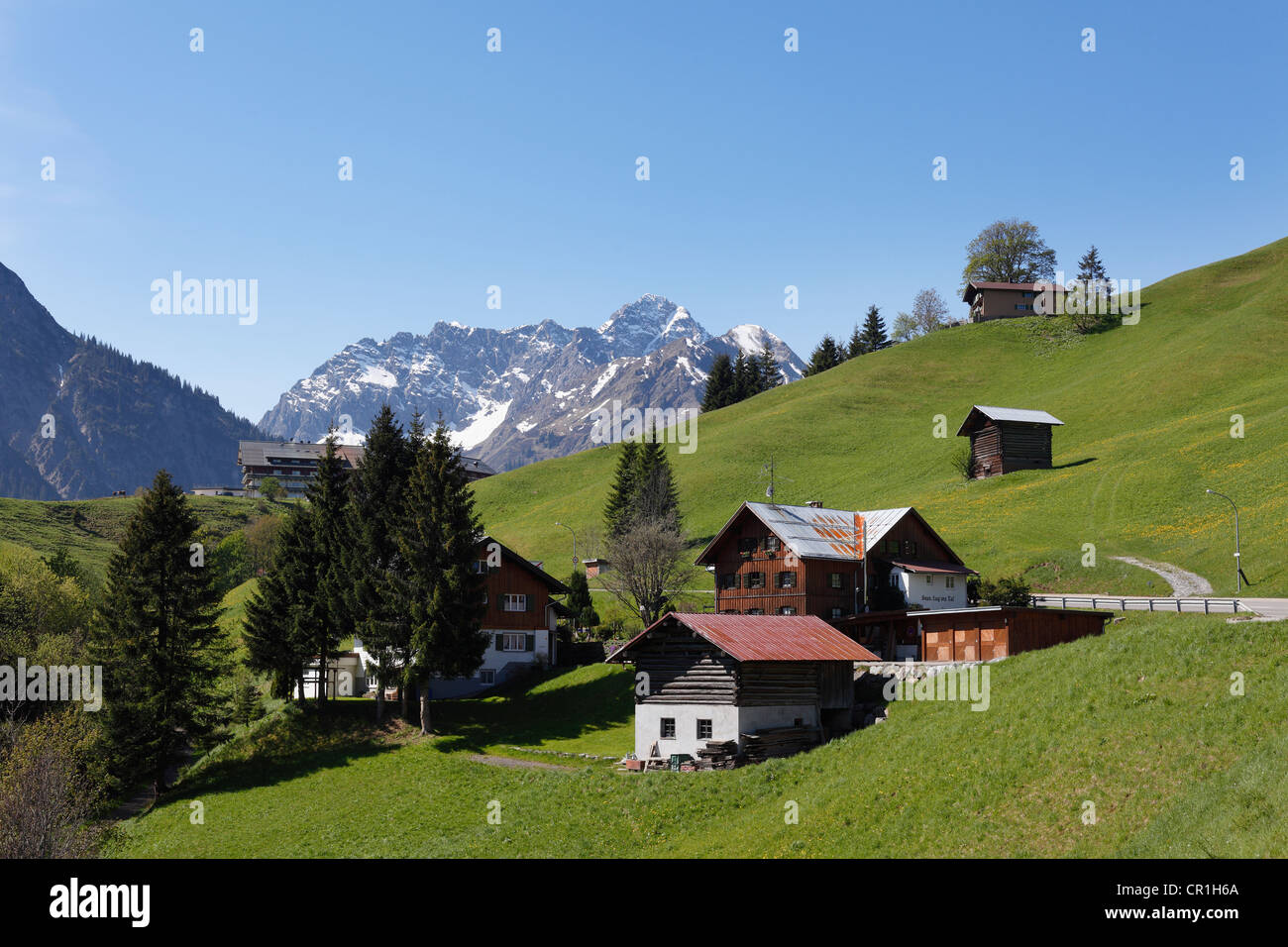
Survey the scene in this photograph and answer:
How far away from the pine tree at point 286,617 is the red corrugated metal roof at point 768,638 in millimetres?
21258

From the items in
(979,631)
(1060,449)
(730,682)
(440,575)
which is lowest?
(730,682)

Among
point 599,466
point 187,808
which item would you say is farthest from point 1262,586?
point 599,466

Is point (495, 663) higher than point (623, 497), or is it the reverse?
point (623, 497)

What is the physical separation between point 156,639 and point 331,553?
39.4 ft

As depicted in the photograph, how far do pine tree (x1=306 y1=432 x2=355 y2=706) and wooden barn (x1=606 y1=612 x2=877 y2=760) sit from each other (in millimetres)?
19417

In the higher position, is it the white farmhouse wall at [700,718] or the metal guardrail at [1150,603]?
the metal guardrail at [1150,603]

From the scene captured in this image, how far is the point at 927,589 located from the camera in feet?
190

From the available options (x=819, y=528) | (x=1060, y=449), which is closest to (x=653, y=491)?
(x=819, y=528)

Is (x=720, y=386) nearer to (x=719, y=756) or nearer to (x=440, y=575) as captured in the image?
(x=440, y=575)

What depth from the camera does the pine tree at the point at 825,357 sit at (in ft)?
586

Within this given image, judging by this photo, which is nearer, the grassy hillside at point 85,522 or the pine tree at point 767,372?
the grassy hillside at point 85,522

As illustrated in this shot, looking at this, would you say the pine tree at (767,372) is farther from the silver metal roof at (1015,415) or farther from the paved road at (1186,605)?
the paved road at (1186,605)

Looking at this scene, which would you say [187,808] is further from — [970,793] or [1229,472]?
[1229,472]

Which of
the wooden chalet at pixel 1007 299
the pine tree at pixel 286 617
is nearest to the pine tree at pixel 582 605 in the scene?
the pine tree at pixel 286 617
